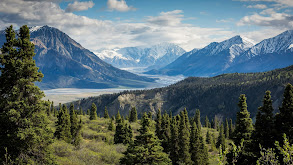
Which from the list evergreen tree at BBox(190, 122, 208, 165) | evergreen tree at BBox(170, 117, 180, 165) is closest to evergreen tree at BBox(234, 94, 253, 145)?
evergreen tree at BBox(170, 117, 180, 165)

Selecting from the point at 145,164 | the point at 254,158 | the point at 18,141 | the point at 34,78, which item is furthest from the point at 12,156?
the point at 254,158

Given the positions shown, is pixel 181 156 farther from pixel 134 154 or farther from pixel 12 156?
pixel 12 156

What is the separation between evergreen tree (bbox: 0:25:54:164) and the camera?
20984mm

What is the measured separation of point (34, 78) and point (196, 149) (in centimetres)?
4072

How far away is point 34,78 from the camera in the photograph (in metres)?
22.8

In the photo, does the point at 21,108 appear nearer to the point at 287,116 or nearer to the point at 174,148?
the point at 287,116

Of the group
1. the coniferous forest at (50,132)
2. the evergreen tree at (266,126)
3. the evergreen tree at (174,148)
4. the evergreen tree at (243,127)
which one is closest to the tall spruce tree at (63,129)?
the coniferous forest at (50,132)

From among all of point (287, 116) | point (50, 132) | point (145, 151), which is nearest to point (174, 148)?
point (145, 151)

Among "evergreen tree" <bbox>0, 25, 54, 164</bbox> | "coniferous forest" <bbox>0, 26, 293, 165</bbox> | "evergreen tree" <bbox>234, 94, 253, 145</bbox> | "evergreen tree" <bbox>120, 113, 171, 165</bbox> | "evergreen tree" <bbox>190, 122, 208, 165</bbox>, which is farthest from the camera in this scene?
"evergreen tree" <bbox>190, 122, 208, 165</bbox>

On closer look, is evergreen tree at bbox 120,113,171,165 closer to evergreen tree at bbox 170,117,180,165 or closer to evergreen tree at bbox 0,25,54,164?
evergreen tree at bbox 0,25,54,164

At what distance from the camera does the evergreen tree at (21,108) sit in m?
21.0

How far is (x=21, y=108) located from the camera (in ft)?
70.7

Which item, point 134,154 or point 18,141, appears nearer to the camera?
point 18,141

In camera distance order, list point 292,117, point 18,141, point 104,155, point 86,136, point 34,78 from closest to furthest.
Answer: point 18,141 < point 34,78 < point 292,117 < point 104,155 < point 86,136
